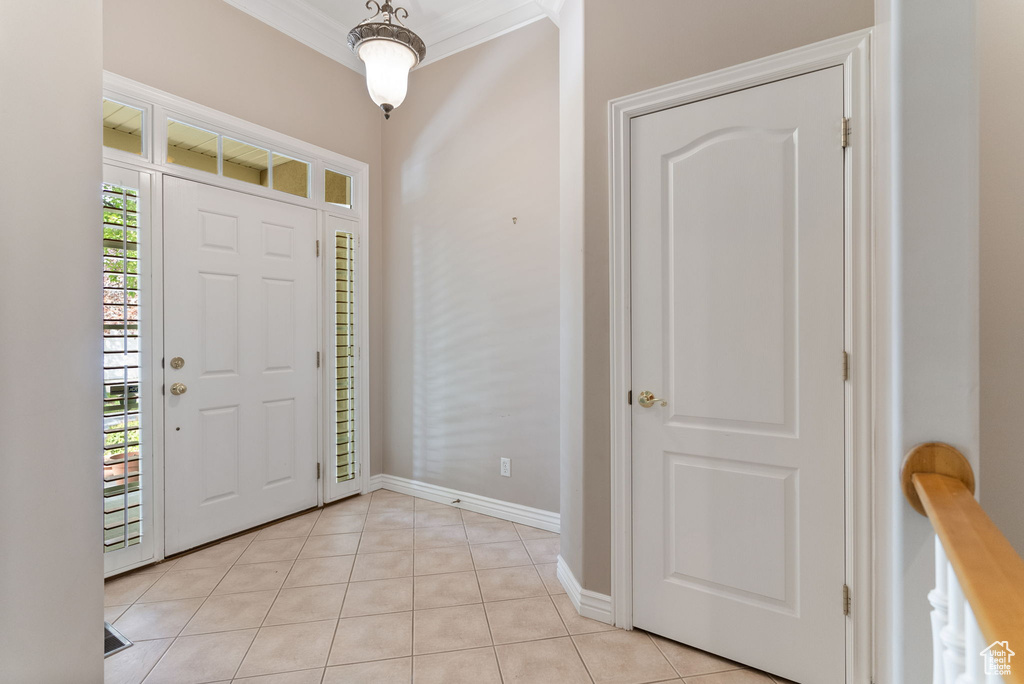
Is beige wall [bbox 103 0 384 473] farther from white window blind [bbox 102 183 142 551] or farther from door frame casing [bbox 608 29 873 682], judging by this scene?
door frame casing [bbox 608 29 873 682]

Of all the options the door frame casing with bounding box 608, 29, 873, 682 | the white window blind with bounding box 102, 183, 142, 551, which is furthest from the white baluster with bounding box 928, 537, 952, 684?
the white window blind with bounding box 102, 183, 142, 551

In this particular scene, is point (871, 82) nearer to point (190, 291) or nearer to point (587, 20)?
point (587, 20)

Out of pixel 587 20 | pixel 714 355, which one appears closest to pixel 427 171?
pixel 587 20

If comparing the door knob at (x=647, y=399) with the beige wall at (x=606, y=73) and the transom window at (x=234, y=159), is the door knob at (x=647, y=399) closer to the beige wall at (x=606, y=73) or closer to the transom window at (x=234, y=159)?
the beige wall at (x=606, y=73)

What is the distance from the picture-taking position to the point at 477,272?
313cm

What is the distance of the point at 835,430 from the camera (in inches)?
61.6

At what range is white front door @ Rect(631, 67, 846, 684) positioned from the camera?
1.58 meters

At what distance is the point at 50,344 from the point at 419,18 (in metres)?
2.86

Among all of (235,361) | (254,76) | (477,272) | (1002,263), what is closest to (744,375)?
(1002,263)

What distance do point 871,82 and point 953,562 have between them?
147 cm

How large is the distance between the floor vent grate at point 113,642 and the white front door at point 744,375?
6.42ft

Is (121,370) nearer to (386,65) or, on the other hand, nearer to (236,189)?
(236,189)

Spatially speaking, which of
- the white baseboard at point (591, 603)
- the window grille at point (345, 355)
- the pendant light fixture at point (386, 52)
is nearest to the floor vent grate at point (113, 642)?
the window grille at point (345, 355)

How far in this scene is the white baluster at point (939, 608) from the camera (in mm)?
736
